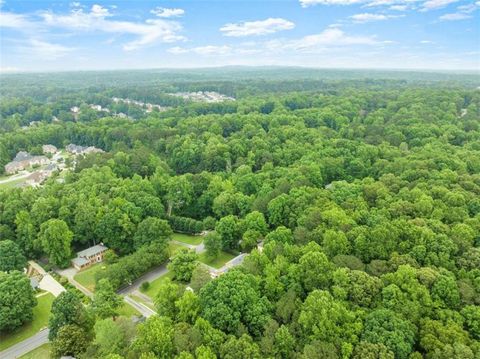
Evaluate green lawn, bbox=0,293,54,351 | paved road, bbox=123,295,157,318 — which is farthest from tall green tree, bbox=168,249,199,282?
green lawn, bbox=0,293,54,351

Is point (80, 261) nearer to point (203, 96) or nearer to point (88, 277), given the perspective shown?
point (88, 277)

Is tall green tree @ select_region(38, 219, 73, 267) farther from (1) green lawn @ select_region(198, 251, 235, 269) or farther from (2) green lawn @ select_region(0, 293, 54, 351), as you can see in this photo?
(1) green lawn @ select_region(198, 251, 235, 269)

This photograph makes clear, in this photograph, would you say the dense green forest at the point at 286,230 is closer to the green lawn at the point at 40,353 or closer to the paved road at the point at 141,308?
the paved road at the point at 141,308

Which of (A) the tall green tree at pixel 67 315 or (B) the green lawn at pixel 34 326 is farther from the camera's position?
(B) the green lawn at pixel 34 326

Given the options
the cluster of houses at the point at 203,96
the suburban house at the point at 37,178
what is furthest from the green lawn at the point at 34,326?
the cluster of houses at the point at 203,96

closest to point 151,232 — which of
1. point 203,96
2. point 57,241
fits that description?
point 57,241

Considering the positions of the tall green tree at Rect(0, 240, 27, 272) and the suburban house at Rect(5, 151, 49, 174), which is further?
the suburban house at Rect(5, 151, 49, 174)
